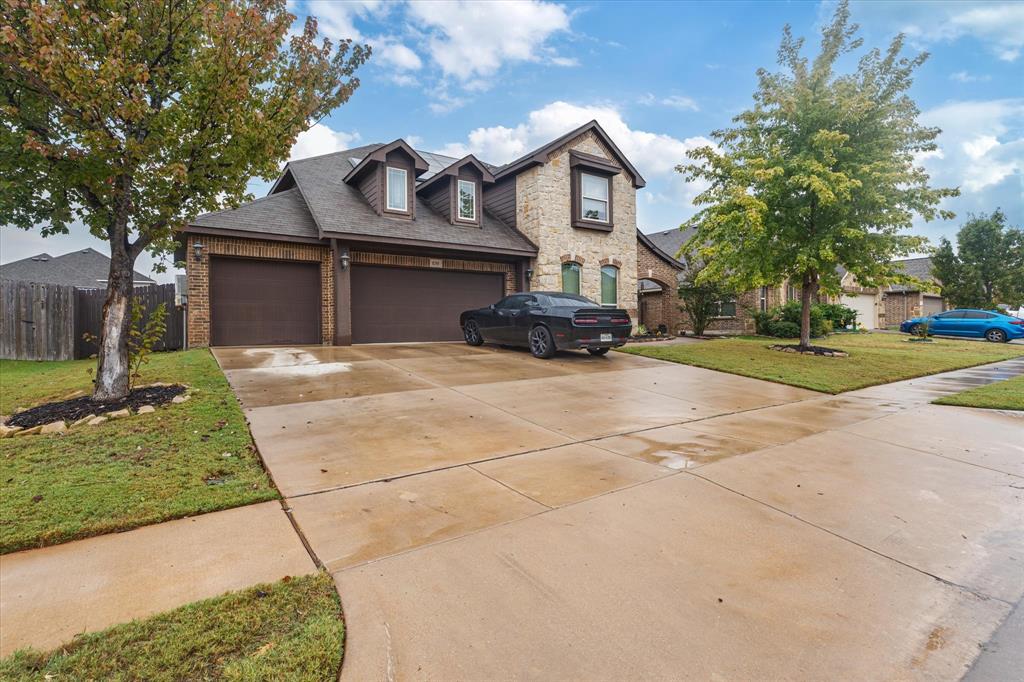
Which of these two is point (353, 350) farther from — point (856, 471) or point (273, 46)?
point (856, 471)

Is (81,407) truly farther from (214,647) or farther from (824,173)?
(824,173)

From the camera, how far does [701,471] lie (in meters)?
4.21

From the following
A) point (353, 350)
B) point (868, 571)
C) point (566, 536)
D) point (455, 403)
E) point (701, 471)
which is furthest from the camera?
point (353, 350)

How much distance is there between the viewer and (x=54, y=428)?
16.8 feet

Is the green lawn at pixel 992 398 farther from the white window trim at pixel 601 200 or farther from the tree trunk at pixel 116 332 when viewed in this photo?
the tree trunk at pixel 116 332

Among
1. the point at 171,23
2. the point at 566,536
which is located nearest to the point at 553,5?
the point at 171,23

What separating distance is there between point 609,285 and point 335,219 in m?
9.54

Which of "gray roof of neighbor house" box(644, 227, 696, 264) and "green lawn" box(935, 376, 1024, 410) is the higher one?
"gray roof of neighbor house" box(644, 227, 696, 264)

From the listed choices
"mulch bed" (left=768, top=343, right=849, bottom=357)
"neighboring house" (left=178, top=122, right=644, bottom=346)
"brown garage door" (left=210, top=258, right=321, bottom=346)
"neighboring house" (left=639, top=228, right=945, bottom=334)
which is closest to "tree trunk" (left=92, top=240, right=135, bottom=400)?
"neighboring house" (left=178, top=122, right=644, bottom=346)

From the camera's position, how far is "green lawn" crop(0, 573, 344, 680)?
1.81m

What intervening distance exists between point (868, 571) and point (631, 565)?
1302 mm

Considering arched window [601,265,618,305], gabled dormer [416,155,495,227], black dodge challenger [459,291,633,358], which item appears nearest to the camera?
black dodge challenger [459,291,633,358]

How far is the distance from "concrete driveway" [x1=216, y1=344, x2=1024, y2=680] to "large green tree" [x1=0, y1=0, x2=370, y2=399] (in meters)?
2.82

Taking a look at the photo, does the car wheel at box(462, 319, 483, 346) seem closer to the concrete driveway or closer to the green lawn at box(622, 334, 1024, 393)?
the green lawn at box(622, 334, 1024, 393)
